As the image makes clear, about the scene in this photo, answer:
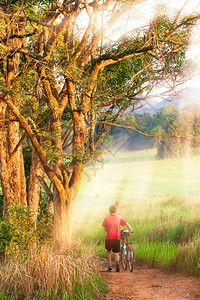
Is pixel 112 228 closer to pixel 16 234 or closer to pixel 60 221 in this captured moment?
pixel 60 221

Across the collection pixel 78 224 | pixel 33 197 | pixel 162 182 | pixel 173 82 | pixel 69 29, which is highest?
pixel 69 29

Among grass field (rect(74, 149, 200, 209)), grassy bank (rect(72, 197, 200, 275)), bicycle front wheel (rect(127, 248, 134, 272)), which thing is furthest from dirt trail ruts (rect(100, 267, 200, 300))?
grass field (rect(74, 149, 200, 209))

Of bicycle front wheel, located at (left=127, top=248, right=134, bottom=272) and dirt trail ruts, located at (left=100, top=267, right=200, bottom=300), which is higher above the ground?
bicycle front wheel, located at (left=127, top=248, right=134, bottom=272)

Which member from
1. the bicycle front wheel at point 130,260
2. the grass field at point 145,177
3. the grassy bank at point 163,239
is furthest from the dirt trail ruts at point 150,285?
the grass field at point 145,177

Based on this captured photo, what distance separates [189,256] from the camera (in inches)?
383

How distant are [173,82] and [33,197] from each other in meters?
6.67

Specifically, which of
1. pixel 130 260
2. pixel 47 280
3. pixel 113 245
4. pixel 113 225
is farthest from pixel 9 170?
pixel 47 280

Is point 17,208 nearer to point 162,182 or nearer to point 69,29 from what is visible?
point 69,29

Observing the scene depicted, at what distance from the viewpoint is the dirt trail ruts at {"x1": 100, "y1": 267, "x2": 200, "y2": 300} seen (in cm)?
784

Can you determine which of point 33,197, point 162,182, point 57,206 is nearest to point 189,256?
point 57,206

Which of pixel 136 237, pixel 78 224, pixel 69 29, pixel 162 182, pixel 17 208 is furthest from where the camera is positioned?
pixel 162 182

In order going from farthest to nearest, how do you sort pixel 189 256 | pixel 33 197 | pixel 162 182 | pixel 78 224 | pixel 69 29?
pixel 162 182 → pixel 78 224 → pixel 33 197 → pixel 69 29 → pixel 189 256

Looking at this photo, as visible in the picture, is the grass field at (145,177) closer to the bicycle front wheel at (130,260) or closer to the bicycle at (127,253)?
the bicycle at (127,253)

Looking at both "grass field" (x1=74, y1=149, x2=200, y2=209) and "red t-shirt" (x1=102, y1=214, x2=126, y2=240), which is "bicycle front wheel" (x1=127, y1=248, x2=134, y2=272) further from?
"grass field" (x1=74, y1=149, x2=200, y2=209)
